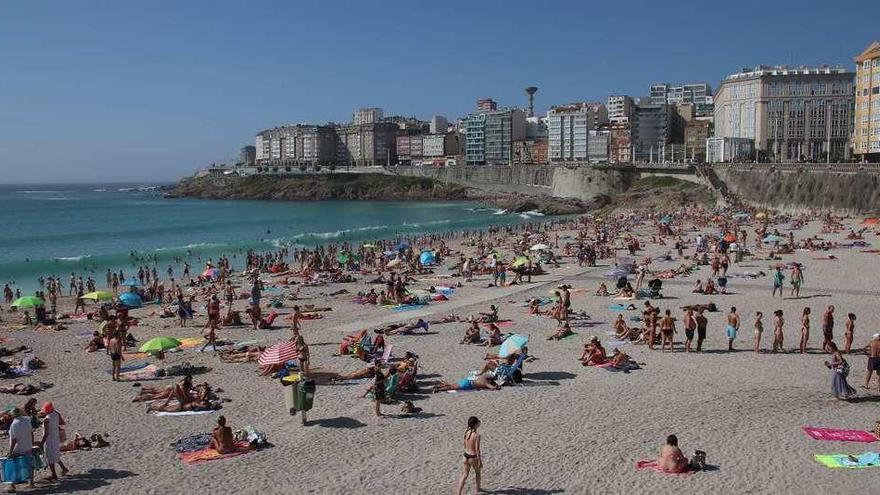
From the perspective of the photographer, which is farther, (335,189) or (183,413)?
(335,189)

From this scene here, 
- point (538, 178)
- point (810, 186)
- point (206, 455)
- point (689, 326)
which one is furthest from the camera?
point (538, 178)

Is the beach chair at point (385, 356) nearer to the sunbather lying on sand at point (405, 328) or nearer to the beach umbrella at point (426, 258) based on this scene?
the sunbather lying on sand at point (405, 328)

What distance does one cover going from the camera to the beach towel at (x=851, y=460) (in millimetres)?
8789

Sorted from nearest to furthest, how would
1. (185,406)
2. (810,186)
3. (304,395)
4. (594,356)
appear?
(304,395)
(185,406)
(594,356)
(810,186)

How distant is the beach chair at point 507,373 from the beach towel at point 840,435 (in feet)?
14.7

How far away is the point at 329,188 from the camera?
122 m

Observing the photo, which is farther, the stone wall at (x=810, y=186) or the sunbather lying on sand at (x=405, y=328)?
the stone wall at (x=810, y=186)

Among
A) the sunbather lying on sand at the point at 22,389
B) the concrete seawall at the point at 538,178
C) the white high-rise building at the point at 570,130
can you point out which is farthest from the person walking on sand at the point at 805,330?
the white high-rise building at the point at 570,130

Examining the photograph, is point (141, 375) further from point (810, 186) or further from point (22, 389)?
point (810, 186)

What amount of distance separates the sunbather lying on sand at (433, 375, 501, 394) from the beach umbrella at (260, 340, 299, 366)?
2823 mm

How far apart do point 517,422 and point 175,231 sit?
2276 inches

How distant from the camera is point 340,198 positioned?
119750 millimetres

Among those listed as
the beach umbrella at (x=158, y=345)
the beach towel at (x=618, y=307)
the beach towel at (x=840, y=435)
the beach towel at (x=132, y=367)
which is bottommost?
the beach towel at (x=132, y=367)

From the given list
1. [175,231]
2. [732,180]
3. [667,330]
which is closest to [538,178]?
[732,180]
